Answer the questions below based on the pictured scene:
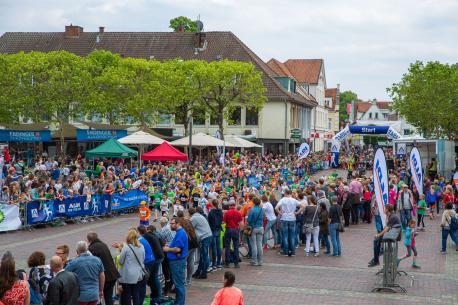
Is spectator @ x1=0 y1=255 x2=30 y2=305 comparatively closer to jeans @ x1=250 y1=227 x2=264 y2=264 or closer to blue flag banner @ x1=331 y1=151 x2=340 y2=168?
jeans @ x1=250 y1=227 x2=264 y2=264

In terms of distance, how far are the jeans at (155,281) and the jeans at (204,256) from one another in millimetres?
2200

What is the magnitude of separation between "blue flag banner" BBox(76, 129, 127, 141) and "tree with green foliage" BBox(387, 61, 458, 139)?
2299cm

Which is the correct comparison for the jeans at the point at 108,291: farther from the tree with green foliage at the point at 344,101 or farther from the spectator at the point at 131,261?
the tree with green foliage at the point at 344,101

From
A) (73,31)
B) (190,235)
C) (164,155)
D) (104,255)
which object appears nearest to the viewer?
(104,255)

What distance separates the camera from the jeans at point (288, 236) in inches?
664

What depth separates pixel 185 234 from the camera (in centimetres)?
1185

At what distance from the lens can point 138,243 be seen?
1046 centimetres

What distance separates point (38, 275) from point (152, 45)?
54820 mm

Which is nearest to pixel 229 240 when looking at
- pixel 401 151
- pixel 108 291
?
pixel 108 291

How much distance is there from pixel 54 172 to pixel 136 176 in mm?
→ 4152

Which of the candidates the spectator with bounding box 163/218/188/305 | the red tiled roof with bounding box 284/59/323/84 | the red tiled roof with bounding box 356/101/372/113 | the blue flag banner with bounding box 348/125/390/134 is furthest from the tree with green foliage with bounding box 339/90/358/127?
the spectator with bounding box 163/218/188/305

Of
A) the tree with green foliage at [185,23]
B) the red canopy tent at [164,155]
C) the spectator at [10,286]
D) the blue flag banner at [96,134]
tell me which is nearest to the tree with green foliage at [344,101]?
the tree with green foliage at [185,23]

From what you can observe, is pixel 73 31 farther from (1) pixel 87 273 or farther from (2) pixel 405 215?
(1) pixel 87 273

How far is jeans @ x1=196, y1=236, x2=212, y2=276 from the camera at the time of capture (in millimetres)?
13868
